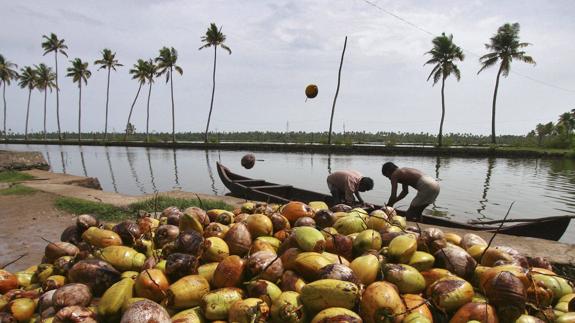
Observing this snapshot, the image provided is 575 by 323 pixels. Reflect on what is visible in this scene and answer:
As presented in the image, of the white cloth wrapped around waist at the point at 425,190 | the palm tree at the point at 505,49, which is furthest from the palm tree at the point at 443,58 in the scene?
the white cloth wrapped around waist at the point at 425,190

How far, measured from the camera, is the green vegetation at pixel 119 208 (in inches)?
299

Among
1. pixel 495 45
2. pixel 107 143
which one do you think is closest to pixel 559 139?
pixel 495 45

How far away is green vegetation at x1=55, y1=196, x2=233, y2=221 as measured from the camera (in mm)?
7582

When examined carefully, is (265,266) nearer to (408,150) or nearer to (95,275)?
(95,275)

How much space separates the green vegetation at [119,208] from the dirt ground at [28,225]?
27 cm

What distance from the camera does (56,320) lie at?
199cm

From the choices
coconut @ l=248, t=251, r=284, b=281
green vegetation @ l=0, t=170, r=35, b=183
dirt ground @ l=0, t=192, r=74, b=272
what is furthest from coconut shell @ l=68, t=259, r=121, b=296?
green vegetation @ l=0, t=170, r=35, b=183

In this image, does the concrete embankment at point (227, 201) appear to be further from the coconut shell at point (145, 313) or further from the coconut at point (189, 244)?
the coconut shell at point (145, 313)

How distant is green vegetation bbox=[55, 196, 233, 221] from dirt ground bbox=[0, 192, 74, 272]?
0.27m

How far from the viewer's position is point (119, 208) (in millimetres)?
8086

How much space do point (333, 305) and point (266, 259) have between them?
1.91ft

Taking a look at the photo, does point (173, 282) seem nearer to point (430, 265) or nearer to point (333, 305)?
point (333, 305)

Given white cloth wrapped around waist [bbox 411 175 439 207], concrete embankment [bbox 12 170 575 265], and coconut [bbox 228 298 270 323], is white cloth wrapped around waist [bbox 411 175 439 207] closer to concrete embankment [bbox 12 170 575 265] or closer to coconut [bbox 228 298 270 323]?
concrete embankment [bbox 12 170 575 265]

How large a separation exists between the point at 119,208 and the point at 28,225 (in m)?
1.70
